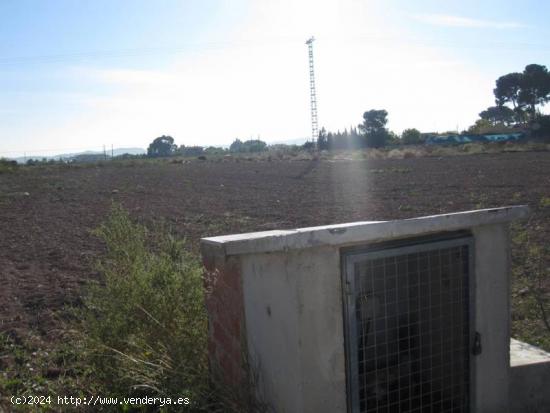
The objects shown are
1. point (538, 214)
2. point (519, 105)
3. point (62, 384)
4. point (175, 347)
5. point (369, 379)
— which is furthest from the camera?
point (519, 105)

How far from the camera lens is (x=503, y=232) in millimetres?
3709

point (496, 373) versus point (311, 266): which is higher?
point (311, 266)

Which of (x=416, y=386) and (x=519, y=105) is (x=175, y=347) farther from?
(x=519, y=105)

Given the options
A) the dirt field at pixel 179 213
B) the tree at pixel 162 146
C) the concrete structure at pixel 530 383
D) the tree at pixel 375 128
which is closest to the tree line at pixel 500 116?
the tree at pixel 375 128

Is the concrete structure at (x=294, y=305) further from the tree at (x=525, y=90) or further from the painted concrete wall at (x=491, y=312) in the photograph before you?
the tree at (x=525, y=90)

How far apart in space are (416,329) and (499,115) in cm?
13088

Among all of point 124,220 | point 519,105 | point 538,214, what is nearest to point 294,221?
point 538,214

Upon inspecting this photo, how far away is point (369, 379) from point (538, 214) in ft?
33.7

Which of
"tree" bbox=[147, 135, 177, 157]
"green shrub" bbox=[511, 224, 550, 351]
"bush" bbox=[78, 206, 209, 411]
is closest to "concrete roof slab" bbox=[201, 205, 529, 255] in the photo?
"bush" bbox=[78, 206, 209, 411]

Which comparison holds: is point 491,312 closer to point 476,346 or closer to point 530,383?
point 476,346

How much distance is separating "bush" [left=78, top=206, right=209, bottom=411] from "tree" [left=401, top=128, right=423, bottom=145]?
309ft

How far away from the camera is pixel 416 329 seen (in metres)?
3.69

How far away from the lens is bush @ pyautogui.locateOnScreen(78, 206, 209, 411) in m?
3.68

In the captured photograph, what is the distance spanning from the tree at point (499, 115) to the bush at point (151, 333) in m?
122
